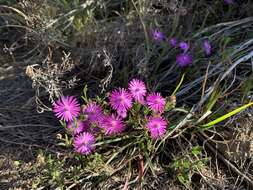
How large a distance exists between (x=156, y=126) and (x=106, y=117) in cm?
18

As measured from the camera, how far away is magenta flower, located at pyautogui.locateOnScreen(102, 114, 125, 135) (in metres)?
1.62

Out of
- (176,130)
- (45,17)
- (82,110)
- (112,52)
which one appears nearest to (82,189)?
(82,110)

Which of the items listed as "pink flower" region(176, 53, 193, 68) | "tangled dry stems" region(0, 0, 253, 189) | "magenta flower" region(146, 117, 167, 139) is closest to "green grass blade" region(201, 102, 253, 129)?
"tangled dry stems" region(0, 0, 253, 189)

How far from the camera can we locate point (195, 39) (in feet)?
6.46

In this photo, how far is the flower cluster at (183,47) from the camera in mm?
1825

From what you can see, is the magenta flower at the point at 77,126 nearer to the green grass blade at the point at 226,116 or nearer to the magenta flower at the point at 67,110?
the magenta flower at the point at 67,110

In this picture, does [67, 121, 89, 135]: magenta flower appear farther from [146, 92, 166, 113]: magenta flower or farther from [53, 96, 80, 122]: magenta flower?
[146, 92, 166, 113]: magenta flower

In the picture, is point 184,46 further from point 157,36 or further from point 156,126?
point 156,126

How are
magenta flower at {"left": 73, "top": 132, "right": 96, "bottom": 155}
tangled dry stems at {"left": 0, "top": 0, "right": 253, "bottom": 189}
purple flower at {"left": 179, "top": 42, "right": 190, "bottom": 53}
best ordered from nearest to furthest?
magenta flower at {"left": 73, "top": 132, "right": 96, "bottom": 155}, tangled dry stems at {"left": 0, "top": 0, "right": 253, "bottom": 189}, purple flower at {"left": 179, "top": 42, "right": 190, "bottom": 53}

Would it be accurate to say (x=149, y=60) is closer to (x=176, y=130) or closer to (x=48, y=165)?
(x=176, y=130)

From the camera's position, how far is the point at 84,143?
1586 mm

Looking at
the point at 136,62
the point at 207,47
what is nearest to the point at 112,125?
the point at 136,62

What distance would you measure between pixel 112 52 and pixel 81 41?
0.16 metres

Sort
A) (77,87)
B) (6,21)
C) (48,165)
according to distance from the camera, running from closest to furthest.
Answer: (48,165) → (77,87) → (6,21)
